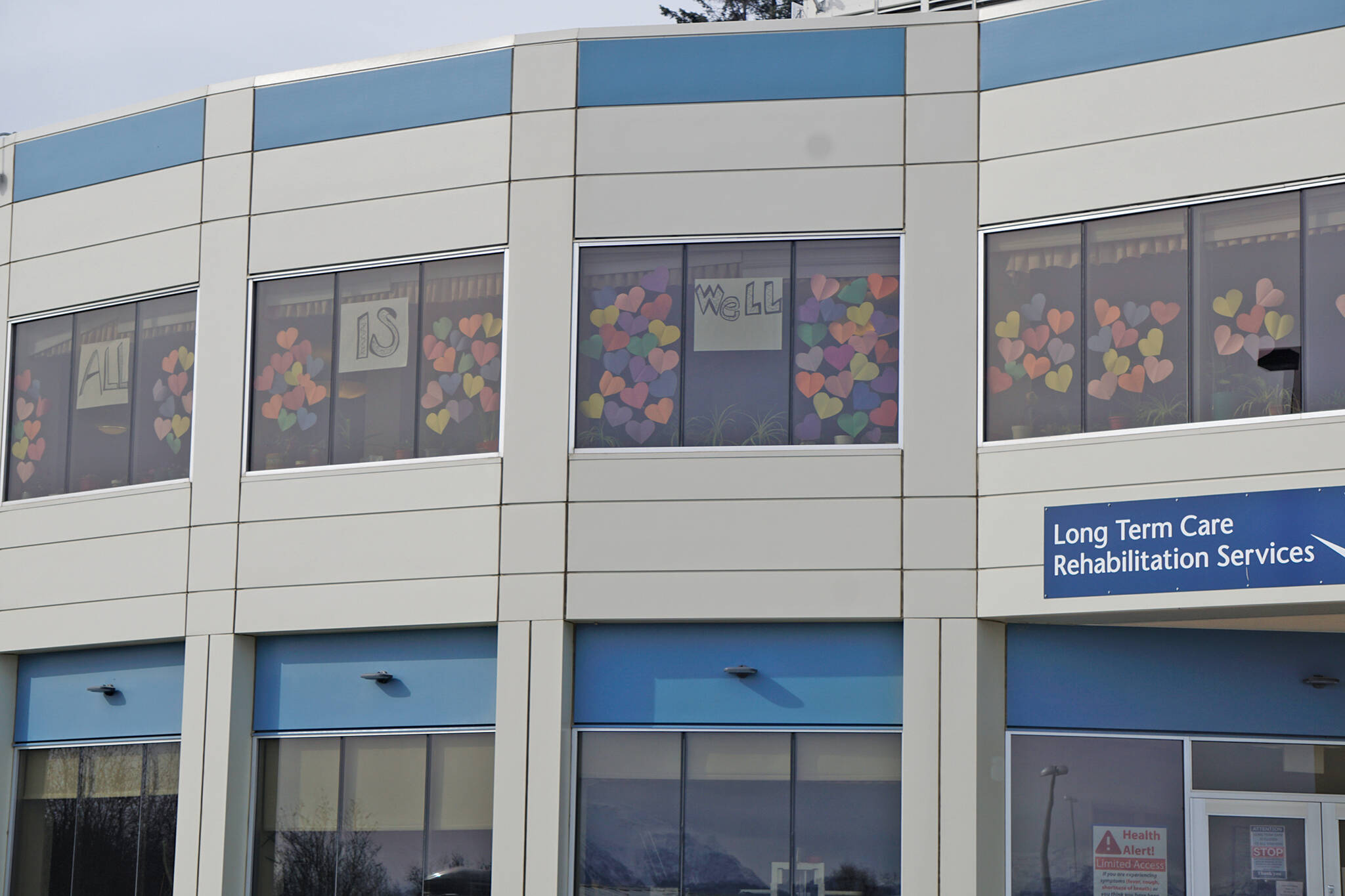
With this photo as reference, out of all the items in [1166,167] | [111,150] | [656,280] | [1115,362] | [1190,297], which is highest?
[111,150]

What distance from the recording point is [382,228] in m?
18.7

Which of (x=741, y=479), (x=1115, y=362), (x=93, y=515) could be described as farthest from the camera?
(x=93, y=515)

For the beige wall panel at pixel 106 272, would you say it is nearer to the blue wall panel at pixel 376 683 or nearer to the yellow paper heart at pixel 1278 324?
the blue wall panel at pixel 376 683

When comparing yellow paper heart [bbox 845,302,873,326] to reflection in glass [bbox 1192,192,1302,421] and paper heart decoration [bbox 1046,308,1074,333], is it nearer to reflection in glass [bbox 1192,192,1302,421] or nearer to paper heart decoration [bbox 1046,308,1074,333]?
paper heart decoration [bbox 1046,308,1074,333]

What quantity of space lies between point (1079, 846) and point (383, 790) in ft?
24.9

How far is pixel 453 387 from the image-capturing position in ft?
59.9

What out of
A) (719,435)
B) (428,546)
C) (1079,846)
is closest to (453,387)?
(428,546)

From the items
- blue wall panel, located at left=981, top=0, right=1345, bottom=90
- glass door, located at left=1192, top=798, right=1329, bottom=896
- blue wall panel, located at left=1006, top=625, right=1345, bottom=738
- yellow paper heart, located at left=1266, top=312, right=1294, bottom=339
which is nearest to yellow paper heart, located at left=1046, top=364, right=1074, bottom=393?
yellow paper heart, located at left=1266, top=312, right=1294, bottom=339

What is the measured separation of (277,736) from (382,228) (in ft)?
19.9

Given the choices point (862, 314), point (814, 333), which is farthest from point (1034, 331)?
point (814, 333)

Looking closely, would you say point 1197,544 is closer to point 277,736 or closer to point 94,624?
point 277,736

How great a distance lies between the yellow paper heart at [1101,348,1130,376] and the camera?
Result: 16.5 metres

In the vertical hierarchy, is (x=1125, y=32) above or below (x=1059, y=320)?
above

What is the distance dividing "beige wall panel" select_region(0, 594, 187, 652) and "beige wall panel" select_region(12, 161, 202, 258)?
15.4 ft
